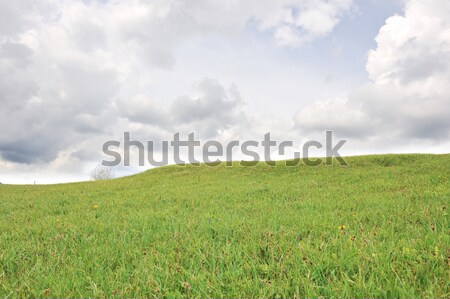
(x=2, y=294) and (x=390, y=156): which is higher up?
(x=390, y=156)

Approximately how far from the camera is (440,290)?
338 centimetres

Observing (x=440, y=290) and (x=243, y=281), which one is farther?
(x=243, y=281)

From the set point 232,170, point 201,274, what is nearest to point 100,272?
point 201,274

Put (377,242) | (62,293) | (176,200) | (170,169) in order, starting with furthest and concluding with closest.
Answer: (170,169), (176,200), (377,242), (62,293)

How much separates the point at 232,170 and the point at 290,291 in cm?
2891

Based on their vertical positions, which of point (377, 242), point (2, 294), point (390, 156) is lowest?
point (2, 294)

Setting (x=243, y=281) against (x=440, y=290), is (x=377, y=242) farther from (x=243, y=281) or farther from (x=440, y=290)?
(x=243, y=281)

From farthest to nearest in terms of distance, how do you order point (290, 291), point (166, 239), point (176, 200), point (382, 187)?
point (382, 187), point (176, 200), point (166, 239), point (290, 291)

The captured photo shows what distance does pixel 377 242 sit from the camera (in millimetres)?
5078

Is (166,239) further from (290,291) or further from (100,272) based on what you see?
(290,291)

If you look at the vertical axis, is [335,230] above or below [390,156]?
below

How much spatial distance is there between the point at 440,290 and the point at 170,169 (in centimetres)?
3549

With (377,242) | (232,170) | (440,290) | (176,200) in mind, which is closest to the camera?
(440,290)

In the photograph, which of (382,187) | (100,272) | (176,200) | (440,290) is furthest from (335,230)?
(382,187)
